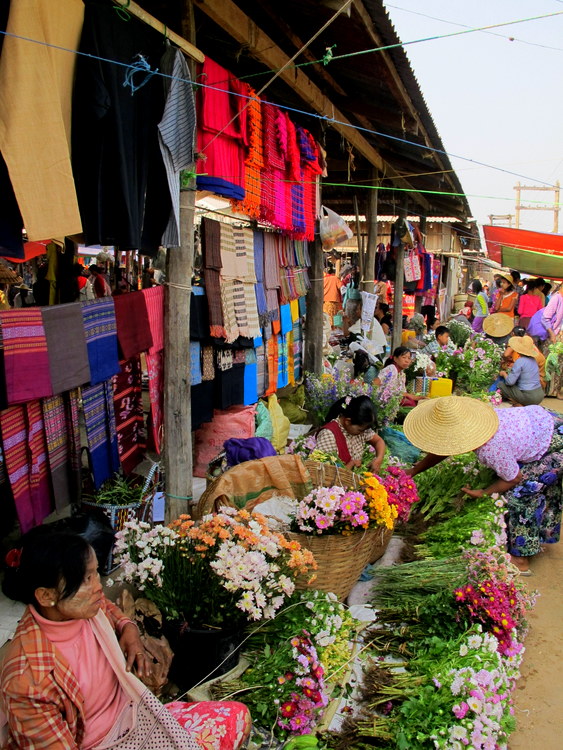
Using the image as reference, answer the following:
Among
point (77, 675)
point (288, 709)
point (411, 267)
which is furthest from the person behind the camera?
point (411, 267)

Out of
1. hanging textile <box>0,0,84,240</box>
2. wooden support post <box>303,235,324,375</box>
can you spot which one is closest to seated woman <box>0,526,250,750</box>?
hanging textile <box>0,0,84,240</box>

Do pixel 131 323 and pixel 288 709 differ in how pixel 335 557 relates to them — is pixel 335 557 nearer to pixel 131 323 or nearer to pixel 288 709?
pixel 288 709

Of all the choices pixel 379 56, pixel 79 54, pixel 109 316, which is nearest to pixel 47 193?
pixel 79 54

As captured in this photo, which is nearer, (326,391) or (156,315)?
(156,315)

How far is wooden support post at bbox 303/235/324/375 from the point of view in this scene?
7.47 m

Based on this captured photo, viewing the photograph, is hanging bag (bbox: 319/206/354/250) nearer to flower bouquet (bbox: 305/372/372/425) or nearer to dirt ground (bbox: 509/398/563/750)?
flower bouquet (bbox: 305/372/372/425)

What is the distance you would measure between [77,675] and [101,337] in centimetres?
195

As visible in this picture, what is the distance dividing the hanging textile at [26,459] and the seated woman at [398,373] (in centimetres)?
444

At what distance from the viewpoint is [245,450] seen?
4.56 m

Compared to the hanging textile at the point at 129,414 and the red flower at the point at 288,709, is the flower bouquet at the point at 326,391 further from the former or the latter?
the red flower at the point at 288,709

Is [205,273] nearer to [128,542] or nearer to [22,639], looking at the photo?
[128,542]

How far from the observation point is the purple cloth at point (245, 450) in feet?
14.9

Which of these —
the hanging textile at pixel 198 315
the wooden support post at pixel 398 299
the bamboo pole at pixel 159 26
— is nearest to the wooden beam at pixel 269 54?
the bamboo pole at pixel 159 26

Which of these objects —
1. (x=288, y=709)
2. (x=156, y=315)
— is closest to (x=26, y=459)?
A: (x=156, y=315)
